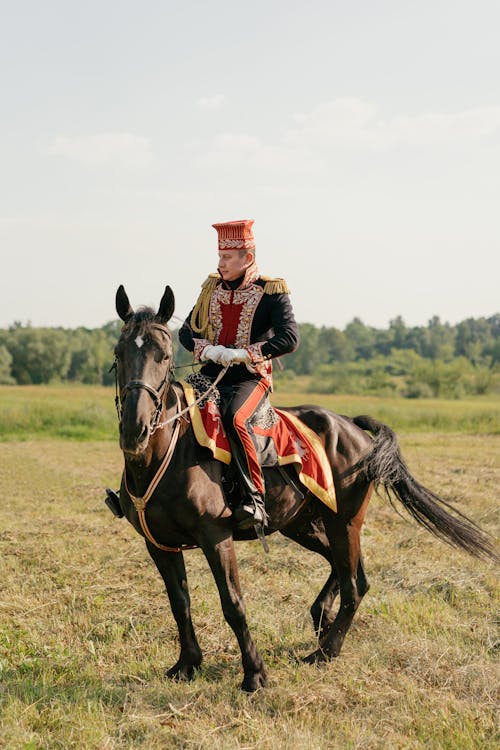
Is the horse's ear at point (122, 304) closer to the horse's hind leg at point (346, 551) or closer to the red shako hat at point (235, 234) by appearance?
the red shako hat at point (235, 234)

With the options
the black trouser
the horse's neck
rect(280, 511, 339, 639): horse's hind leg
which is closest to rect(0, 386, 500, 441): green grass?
rect(280, 511, 339, 639): horse's hind leg

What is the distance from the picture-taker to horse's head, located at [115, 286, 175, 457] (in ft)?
12.7

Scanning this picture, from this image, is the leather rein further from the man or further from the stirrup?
the stirrup

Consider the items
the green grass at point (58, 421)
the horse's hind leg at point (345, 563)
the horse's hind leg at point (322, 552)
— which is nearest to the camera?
the horse's hind leg at point (345, 563)

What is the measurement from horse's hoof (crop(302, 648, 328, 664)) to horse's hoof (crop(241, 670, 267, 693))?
546 millimetres

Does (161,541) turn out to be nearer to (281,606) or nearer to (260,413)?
(260,413)

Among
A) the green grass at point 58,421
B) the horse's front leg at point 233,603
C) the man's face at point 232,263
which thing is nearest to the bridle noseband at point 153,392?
the horse's front leg at point 233,603

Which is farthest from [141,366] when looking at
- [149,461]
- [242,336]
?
[242,336]

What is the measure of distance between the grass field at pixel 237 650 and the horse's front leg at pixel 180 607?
5.9 inches

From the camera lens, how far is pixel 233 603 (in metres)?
4.30

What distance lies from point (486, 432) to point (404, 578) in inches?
785

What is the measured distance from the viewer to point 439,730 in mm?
3811

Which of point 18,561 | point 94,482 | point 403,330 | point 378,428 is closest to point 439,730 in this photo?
point 378,428

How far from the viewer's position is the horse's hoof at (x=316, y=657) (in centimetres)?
485
